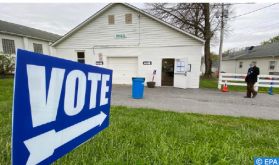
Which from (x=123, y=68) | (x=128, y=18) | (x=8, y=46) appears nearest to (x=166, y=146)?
(x=123, y=68)

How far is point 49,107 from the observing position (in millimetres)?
926

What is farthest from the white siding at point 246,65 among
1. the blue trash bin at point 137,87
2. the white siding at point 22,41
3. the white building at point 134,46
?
the white siding at point 22,41

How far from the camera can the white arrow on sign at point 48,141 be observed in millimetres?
863

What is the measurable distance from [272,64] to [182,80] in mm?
20707

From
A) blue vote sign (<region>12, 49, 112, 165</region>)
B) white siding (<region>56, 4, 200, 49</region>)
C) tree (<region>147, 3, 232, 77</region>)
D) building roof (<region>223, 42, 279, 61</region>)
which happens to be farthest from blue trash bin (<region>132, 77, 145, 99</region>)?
building roof (<region>223, 42, 279, 61</region>)

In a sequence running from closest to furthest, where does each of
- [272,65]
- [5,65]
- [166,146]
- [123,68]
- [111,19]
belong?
[166,146] → [111,19] → [123,68] → [5,65] → [272,65]

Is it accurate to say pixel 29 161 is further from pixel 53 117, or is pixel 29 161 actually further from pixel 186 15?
pixel 186 15

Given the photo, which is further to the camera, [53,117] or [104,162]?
[104,162]

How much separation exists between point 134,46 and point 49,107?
1251cm

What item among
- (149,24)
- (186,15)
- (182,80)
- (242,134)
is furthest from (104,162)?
(186,15)

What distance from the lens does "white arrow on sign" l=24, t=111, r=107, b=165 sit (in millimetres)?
863

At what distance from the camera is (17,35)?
821 inches

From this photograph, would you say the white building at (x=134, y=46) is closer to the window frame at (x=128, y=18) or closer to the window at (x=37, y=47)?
the window frame at (x=128, y=18)

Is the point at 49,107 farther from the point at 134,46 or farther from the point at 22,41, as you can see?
the point at 22,41
